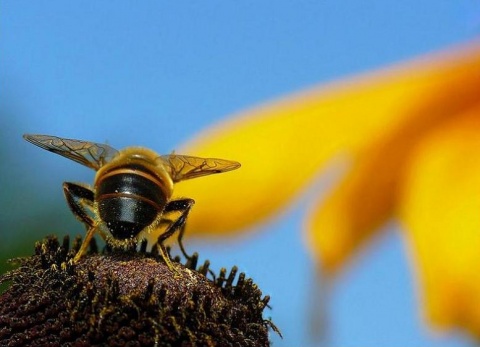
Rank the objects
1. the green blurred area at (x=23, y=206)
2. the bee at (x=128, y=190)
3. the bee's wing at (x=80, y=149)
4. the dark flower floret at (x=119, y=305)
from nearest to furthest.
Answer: the dark flower floret at (x=119, y=305) → the bee at (x=128, y=190) → the bee's wing at (x=80, y=149) → the green blurred area at (x=23, y=206)

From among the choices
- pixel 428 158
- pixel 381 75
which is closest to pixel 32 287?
pixel 428 158

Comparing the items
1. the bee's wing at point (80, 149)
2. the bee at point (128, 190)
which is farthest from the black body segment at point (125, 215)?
the bee's wing at point (80, 149)

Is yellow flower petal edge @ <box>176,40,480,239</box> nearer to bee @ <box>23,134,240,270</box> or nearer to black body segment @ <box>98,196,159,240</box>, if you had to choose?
bee @ <box>23,134,240,270</box>

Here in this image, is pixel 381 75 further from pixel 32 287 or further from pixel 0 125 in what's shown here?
pixel 32 287

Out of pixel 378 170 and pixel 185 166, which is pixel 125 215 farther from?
pixel 378 170

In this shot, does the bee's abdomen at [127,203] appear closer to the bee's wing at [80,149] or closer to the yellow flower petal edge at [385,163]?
the bee's wing at [80,149]

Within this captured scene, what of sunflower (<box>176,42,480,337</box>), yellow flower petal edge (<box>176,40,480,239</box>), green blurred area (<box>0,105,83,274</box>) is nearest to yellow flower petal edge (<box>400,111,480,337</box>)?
sunflower (<box>176,42,480,337</box>)

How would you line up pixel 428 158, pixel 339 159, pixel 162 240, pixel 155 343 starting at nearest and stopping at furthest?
pixel 155 343
pixel 162 240
pixel 428 158
pixel 339 159
